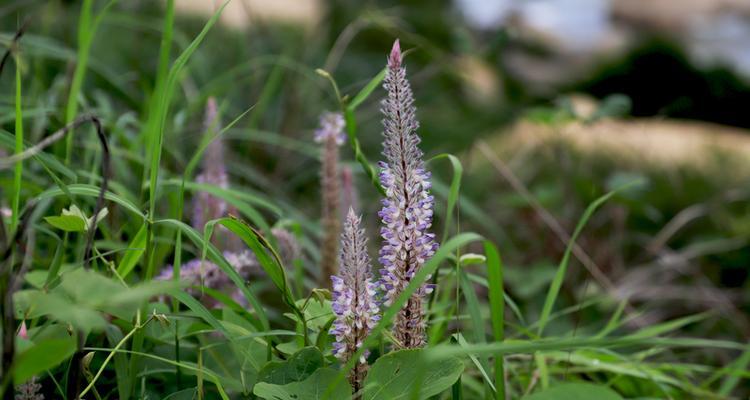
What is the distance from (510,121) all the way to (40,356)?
3.82 m

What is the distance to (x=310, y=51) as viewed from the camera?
9.79 ft

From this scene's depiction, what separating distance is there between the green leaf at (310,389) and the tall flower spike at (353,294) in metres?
0.03

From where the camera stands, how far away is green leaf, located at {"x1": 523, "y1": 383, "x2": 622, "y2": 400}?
3.26 feet

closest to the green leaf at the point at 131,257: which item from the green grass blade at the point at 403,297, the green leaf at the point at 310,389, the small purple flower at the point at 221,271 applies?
the small purple flower at the point at 221,271

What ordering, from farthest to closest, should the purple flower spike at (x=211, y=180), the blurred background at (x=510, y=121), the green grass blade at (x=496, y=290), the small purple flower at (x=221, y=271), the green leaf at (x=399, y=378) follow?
the blurred background at (x=510, y=121) < the purple flower spike at (x=211, y=180) < the small purple flower at (x=221, y=271) < the green grass blade at (x=496, y=290) < the green leaf at (x=399, y=378)

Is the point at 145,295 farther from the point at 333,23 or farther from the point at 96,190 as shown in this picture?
the point at 333,23

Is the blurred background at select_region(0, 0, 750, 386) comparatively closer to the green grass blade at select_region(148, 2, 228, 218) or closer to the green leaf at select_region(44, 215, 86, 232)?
the green grass blade at select_region(148, 2, 228, 218)

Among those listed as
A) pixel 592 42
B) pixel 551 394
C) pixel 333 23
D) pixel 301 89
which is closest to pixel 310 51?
pixel 301 89

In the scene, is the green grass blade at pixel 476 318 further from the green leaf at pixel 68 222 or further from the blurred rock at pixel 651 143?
the blurred rock at pixel 651 143

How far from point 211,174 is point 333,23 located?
10.1ft

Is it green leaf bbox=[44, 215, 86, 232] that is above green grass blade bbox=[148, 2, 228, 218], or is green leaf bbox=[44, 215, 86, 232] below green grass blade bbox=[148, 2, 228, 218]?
below

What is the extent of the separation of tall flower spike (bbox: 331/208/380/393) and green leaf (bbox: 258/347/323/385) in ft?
0.19

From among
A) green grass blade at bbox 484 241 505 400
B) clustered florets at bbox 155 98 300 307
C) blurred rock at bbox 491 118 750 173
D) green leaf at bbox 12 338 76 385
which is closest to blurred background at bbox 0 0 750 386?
blurred rock at bbox 491 118 750 173

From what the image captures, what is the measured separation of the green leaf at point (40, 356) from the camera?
71 cm
